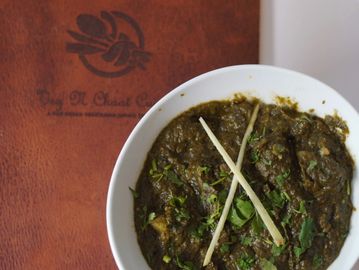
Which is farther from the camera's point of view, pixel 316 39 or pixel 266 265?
pixel 316 39

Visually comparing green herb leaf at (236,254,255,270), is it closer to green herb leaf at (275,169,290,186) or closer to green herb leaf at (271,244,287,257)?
green herb leaf at (271,244,287,257)

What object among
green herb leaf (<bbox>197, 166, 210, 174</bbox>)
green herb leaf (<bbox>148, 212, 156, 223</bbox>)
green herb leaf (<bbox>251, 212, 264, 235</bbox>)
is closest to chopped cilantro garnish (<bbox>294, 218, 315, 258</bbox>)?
green herb leaf (<bbox>251, 212, 264, 235</bbox>)

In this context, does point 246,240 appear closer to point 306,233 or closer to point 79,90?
point 306,233

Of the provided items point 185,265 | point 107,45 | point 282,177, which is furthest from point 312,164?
point 107,45

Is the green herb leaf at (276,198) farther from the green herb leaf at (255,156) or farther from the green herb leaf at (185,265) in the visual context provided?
the green herb leaf at (185,265)

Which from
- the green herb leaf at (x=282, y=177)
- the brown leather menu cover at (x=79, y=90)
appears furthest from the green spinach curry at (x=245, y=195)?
the brown leather menu cover at (x=79, y=90)

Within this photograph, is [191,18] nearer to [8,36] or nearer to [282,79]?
[282,79]

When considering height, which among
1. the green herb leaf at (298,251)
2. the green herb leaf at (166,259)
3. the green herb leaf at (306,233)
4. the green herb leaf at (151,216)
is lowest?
the green herb leaf at (166,259)
